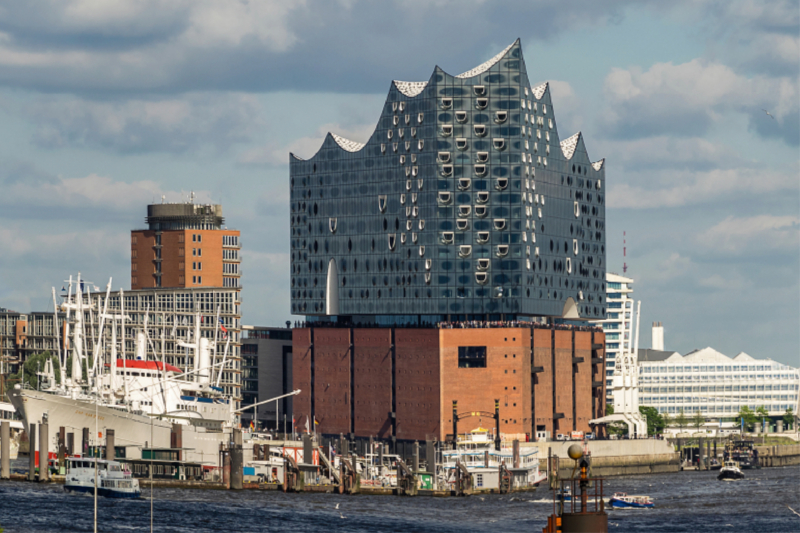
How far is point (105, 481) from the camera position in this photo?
143875 millimetres

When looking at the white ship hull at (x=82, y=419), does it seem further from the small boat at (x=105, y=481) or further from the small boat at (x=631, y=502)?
the small boat at (x=631, y=502)

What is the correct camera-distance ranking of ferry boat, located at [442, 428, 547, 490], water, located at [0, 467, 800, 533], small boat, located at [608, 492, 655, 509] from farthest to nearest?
1. ferry boat, located at [442, 428, 547, 490]
2. small boat, located at [608, 492, 655, 509]
3. water, located at [0, 467, 800, 533]

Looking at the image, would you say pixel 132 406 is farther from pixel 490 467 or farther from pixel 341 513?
pixel 341 513

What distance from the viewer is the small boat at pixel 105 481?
472 feet

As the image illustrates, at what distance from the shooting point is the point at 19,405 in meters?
170

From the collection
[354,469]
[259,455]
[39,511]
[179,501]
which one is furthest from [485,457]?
[39,511]

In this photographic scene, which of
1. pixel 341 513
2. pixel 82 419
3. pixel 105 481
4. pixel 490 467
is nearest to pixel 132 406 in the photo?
pixel 82 419

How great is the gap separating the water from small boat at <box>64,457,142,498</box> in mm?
2729

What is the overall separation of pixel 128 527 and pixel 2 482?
40.6m

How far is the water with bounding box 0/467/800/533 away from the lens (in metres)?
120

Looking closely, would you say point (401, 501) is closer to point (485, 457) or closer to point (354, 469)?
point (354, 469)

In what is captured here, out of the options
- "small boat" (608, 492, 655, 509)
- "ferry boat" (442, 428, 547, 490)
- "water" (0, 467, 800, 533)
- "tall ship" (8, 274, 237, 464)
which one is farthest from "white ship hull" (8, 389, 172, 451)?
"small boat" (608, 492, 655, 509)

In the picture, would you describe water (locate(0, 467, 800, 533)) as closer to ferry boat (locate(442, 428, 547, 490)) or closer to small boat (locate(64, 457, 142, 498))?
small boat (locate(64, 457, 142, 498))

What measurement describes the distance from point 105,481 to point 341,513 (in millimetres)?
25480
